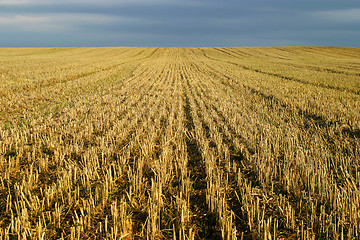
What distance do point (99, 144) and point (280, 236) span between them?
423 cm

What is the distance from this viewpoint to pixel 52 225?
299 cm

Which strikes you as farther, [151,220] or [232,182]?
[232,182]

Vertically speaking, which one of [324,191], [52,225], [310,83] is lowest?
[52,225]

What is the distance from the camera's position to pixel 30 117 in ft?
27.4

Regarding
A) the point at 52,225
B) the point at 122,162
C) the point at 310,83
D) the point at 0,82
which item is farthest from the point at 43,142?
the point at 310,83

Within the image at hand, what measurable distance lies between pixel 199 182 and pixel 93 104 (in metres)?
7.57

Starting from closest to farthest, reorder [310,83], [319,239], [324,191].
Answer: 1. [319,239]
2. [324,191]
3. [310,83]

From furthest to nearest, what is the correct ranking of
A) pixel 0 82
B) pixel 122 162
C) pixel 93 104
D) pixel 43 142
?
pixel 0 82 < pixel 93 104 < pixel 43 142 < pixel 122 162

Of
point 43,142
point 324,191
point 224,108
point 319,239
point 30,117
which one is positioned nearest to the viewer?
point 319,239

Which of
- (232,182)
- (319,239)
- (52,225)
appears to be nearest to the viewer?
(319,239)

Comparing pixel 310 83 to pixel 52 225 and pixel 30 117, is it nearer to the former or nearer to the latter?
pixel 30 117

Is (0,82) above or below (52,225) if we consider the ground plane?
above

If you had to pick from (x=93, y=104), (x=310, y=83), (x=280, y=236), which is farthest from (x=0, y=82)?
(x=310, y=83)

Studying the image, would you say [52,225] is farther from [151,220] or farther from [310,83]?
[310,83]
